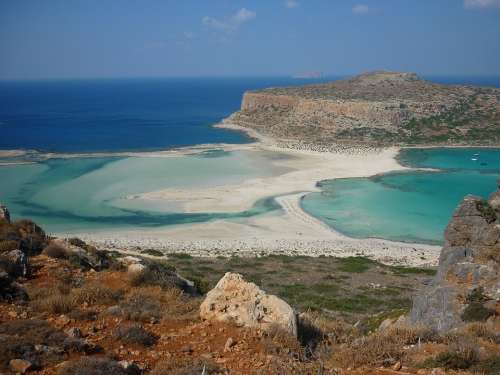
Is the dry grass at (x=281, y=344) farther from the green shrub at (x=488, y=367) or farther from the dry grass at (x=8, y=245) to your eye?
the dry grass at (x=8, y=245)

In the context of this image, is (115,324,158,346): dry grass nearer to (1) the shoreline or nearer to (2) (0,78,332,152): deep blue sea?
(1) the shoreline

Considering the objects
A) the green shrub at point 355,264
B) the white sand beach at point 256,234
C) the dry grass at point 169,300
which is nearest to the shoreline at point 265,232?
the white sand beach at point 256,234

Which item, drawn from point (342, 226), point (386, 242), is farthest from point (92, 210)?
point (386, 242)

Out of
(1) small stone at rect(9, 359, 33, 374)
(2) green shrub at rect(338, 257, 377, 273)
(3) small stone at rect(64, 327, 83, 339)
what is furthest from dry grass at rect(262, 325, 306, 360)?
(2) green shrub at rect(338, 257, 377, 273)

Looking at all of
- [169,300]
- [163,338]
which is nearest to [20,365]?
[163,338]

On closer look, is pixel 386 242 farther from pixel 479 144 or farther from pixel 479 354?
pixel 479 144

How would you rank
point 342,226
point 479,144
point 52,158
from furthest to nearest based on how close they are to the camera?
point 479,144 < point 52,158 < point 342,226

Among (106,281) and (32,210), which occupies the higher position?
(106,281)
